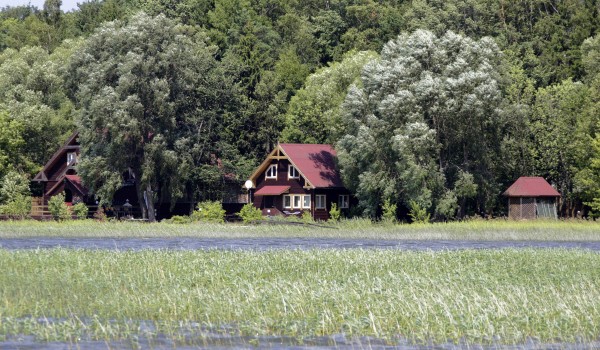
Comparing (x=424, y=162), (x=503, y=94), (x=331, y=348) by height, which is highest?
(x=503, y=94)

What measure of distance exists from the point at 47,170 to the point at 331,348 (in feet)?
246

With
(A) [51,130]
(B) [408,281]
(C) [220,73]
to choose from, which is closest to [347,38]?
(C) [220,73]

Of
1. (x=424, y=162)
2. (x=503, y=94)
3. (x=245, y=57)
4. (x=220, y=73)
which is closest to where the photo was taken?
(x=424, y=162)

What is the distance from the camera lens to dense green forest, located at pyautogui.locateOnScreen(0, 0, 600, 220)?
76.2m

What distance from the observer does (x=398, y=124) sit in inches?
3002

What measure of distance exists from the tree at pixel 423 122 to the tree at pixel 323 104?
7.10m

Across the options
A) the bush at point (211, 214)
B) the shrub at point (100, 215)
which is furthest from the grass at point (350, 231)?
the bush at point (211, 214)

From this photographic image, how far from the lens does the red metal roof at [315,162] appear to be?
87.4 metres

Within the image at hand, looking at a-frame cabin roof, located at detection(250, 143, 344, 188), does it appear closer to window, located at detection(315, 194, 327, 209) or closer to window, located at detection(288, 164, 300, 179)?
window, located at detection(288, 164, 300, 179)

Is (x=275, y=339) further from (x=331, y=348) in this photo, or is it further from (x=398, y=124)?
(x=398, y=124)

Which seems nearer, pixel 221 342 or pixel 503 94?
pixel 221 342

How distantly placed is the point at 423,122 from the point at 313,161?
1578 cm

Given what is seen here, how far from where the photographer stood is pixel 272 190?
293 ft

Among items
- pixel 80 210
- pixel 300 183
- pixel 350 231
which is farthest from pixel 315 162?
pixel 350 231
